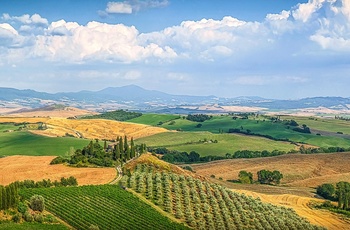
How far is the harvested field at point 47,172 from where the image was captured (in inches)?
3553

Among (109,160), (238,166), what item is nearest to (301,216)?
(109,160)

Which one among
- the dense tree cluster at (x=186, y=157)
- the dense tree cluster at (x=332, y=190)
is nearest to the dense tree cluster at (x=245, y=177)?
the dense tree cluster at (x=332, y=190)

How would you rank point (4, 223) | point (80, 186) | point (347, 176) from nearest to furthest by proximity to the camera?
point (4, 223), point (80, 186), point (347, 176)

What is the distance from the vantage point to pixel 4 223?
57469 millimetres

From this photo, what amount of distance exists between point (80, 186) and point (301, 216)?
40126 mm

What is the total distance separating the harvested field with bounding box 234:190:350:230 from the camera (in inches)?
3263

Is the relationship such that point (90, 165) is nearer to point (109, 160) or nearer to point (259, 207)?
point (109, 160)

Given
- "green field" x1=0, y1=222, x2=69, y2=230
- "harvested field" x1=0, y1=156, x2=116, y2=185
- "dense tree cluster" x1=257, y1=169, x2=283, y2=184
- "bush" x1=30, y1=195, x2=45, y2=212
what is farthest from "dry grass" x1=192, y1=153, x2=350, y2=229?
"bush" x1=30, y1=195, x2=45, y2=212

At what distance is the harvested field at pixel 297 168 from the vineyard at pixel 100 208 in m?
65.8

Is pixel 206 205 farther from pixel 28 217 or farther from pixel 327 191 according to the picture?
pixel 327 191

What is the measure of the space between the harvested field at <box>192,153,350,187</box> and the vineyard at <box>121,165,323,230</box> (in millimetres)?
50164

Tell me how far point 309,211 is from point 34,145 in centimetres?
11380

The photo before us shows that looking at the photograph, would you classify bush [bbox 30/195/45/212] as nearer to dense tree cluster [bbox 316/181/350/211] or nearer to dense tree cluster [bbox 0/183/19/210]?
dense tree cluster [bbox 0/183/19/210]

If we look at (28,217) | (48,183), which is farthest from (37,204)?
(48,183)
